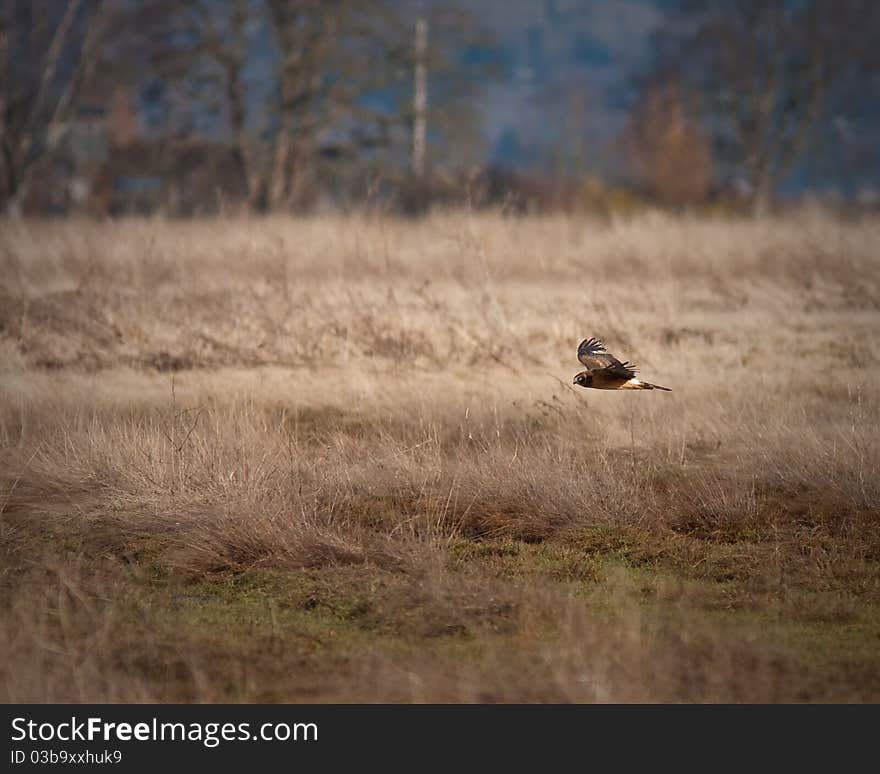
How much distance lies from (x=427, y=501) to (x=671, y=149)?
2571 centimetres

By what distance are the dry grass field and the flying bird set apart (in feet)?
1.40

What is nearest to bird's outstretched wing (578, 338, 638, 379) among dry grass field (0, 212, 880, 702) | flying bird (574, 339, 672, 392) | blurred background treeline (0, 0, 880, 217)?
flying bird (574, 339, 672, 392)

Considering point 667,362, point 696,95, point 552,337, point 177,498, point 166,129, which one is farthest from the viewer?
point 696,95

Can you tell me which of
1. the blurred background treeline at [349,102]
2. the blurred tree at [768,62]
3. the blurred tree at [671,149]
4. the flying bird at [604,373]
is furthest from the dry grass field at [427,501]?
the blurred tree at [768,62]

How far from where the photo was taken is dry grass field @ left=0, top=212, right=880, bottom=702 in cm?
477

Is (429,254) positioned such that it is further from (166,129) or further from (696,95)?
(696,95)

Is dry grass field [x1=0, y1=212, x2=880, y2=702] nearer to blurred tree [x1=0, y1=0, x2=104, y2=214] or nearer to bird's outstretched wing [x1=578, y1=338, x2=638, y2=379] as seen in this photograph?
bird's outstretched wing [x1=578, y1=338, x2=638, y2=379]

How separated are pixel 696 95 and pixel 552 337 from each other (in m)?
22.4

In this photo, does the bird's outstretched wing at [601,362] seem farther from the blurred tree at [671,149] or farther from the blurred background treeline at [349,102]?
the blurred tree at [671,149]

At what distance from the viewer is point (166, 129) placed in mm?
27562

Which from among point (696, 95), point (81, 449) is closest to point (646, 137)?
A: point (696, 95)

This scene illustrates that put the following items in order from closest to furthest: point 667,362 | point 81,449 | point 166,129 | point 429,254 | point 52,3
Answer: point 81,449, point 667,362, point 429,254, point 52,3, point 166,129
